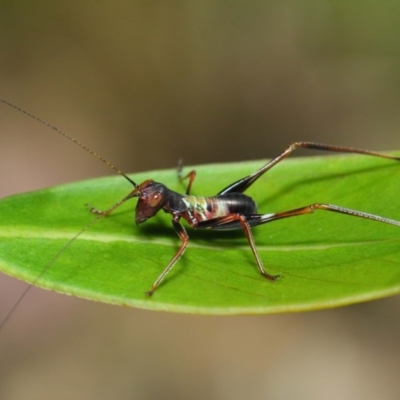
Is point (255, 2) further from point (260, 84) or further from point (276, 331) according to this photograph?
point (276, 331)

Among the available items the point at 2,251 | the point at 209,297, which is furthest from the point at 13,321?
the point at 209,297

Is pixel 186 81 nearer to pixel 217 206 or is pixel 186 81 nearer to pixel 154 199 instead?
pixel 217 206

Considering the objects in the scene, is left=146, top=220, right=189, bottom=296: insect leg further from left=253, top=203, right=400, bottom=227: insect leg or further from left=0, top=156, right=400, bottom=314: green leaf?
left=253, top=203, right=400, bottom=227: insect leg

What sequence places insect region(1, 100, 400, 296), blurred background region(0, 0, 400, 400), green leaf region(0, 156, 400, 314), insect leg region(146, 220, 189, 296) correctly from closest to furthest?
green leaf region(0, 156, 400, 314)
insect leg region(146, 220, 189, 296)
insect region(1, 100, 400, 296)
blurred background region(0, 0, 400, 400)

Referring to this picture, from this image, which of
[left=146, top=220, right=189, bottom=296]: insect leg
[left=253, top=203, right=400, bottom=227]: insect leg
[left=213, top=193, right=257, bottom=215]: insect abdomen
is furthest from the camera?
[left=213, top=193, right=257, bottom=215]: insect abdomen

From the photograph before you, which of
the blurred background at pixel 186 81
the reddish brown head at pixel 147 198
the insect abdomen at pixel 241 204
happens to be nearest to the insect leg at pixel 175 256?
the reddish brown head at pixel 147 198

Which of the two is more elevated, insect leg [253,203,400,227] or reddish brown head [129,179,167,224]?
reddish brown head [129,179,167,224]

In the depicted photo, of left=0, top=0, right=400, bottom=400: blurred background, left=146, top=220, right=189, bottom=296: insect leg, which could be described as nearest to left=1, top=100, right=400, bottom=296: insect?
left=146, top=220, right=189, bottom=296: insect leg
